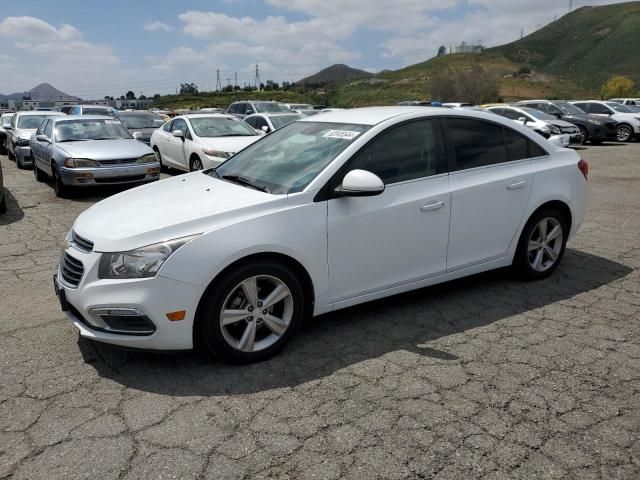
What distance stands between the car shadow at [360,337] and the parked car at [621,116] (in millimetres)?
18593

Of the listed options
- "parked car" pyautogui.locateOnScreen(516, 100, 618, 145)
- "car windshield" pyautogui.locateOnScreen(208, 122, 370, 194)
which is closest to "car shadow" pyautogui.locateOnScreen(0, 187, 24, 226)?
"car windshield" pyautogui.locateOnScreen(208, 122, 370, 194)

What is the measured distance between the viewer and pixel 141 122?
15734 mm

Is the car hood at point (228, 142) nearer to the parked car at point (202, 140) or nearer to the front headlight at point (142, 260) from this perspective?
the parked car at point (202, 140)

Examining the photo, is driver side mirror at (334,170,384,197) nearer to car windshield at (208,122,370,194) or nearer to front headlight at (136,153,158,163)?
car windshield at (208,122,370,194)

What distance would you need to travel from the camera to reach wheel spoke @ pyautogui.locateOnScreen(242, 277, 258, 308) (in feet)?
10.7

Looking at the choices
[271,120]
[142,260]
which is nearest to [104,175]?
[271,120]

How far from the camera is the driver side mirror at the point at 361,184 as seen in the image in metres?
3.41

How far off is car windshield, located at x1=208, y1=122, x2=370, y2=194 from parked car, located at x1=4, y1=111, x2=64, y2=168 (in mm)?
9816

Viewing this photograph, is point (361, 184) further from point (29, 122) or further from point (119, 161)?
point (29, 122)

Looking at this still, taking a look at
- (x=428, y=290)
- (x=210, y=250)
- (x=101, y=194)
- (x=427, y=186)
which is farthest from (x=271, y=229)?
(x=101, y=194)

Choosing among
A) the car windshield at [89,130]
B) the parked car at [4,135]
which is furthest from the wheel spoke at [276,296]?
the parked car at [4,135]

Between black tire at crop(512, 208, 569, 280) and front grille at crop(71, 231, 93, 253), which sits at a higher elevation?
front grille at crop(71, 231, 93, 253)

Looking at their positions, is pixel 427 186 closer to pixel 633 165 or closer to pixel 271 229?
pixel 271 229

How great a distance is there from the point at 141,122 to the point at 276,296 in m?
13.9
